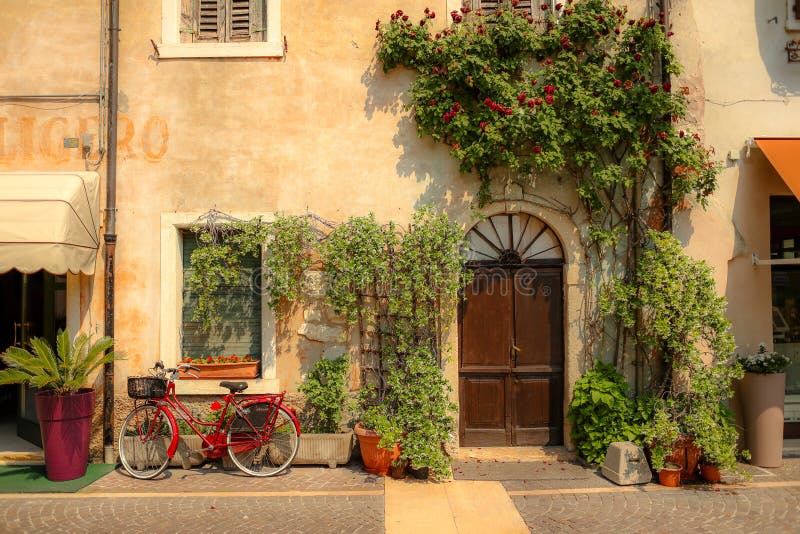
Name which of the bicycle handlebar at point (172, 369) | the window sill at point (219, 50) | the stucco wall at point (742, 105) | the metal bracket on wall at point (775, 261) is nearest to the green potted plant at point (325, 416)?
the bicycle handlebar at point (172, 369)

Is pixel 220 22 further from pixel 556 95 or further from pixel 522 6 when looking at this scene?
pixel 556 95

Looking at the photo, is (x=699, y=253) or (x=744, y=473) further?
(x=699, y=253)

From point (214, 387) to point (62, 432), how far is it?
1603 millimetres

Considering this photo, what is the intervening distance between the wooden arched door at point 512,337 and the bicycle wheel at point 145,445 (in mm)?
3437

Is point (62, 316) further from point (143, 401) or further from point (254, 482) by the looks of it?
point (254, 482)

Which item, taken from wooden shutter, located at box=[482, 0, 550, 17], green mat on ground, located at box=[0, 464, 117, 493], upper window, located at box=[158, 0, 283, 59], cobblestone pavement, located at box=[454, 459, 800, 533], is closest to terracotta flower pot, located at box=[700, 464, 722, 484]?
cobblestone pavement, located at box=[454, 459, 800, 533]

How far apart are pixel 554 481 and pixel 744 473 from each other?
76.5 inches

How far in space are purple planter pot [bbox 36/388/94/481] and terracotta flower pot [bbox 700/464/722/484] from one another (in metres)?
6.74

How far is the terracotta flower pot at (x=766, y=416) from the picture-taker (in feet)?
22.0

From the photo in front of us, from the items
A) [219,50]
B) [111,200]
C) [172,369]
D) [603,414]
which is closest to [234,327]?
[172,369]

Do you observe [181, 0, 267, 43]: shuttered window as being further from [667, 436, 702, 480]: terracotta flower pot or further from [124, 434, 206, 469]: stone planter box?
[667, 436, 702, 480]: terracotta flower pot

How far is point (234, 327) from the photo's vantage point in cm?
730

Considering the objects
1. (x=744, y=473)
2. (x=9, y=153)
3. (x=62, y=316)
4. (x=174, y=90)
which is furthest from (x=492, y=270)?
(x=9, y=153)

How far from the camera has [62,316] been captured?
299 inches
